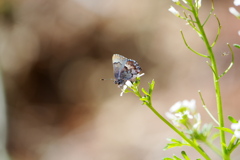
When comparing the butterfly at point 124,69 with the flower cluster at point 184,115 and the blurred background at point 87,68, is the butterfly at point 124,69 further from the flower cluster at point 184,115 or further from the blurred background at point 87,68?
the blurred background at point 87,68

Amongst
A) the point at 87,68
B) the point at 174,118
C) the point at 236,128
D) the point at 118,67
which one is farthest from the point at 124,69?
the point at 87,68

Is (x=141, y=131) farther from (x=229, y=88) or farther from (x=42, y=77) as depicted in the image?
(x=42, y=77)

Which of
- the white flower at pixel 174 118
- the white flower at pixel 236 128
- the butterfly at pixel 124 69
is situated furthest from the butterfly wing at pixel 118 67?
the white flower at pixel 236 128

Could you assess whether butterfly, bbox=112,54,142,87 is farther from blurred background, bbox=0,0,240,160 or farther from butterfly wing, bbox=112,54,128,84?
blurred background, bbox=0,0,240,160

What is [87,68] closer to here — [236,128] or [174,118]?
[174,118]

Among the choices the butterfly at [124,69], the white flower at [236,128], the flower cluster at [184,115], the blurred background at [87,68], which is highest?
the blurred background at [87,68]
